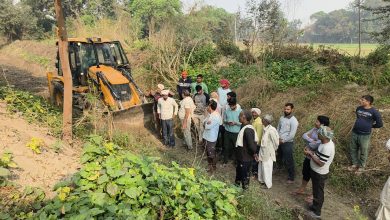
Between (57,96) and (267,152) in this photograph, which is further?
(57,96)

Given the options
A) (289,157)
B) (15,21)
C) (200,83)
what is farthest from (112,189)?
(15,21)

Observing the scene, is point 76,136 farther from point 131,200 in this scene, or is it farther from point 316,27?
point 316,27

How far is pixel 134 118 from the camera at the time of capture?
27.5 ft

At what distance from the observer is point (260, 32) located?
45.4 ft

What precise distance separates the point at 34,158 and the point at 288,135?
457 centimetres

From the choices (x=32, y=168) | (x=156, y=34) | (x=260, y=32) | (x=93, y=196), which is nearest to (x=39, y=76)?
(x=156, y=34)

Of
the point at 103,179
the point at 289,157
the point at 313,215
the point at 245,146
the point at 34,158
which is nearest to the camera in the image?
the point at 103,179

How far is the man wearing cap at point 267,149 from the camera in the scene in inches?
244

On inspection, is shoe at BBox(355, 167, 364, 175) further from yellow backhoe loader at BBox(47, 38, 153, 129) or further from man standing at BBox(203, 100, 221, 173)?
yellow backhoe loader at BBox(47, 38, 153, 129)

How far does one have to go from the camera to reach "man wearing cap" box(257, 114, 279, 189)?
6.19 metres

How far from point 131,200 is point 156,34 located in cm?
1200

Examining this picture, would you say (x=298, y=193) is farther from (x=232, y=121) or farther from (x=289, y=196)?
(x=232, y=121)

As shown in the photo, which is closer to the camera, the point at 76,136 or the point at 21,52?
the point at 76,136

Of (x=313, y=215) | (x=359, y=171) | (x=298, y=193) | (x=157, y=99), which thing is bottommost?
(x=313, y=215)
